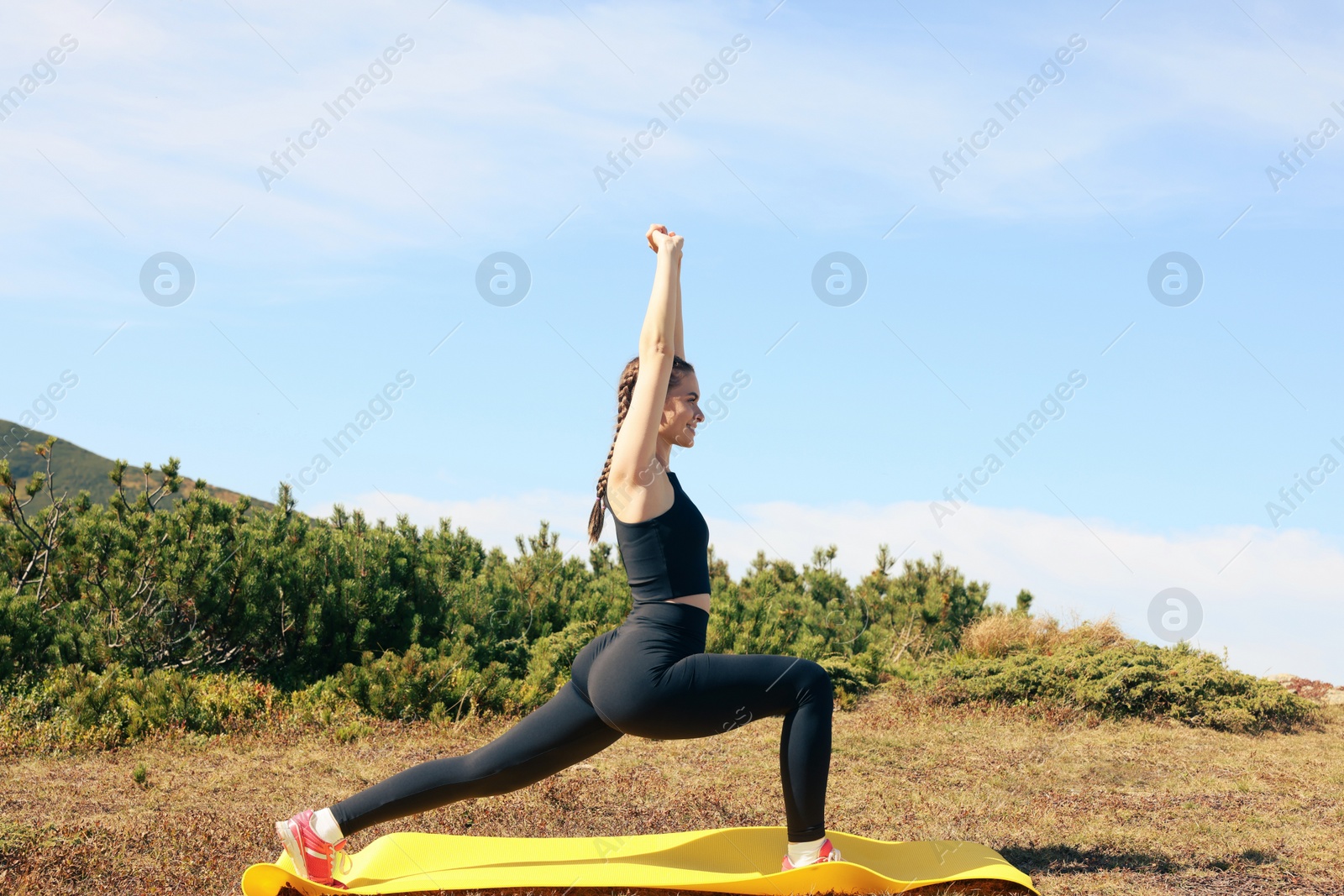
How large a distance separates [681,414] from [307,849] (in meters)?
2.13

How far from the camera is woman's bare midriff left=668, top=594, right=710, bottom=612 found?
375 cm

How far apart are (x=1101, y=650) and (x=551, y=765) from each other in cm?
687

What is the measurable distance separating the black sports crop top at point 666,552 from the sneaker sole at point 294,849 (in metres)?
1.59

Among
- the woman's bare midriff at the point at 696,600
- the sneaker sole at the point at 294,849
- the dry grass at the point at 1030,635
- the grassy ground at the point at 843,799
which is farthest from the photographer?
the dry grass at the point at 1030,635

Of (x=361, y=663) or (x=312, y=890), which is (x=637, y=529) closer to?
(x=312, y=890)

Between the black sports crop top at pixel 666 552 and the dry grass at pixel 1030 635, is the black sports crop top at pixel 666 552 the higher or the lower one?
the higher one

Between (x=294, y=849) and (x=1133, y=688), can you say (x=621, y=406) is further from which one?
(x=1133, y=688)

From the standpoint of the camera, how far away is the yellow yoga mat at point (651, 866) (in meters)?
4.08

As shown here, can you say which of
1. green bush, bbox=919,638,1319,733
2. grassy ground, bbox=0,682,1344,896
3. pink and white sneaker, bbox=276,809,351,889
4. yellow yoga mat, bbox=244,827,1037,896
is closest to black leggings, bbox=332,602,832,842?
pink and white sneaker, bbox=276,809,351,889

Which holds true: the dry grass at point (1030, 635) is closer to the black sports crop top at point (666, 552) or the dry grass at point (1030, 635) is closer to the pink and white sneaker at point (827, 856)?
the pink and white sneaker at point (827, 856)

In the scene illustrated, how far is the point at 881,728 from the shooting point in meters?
8.11

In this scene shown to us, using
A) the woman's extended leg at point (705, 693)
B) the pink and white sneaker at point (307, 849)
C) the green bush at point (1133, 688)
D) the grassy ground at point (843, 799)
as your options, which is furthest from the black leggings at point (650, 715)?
the green bush at point (1133, 688)

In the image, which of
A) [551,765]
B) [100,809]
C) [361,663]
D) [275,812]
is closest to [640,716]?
[551,765]

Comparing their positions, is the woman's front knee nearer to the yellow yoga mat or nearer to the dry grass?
the yellow yoga mat
